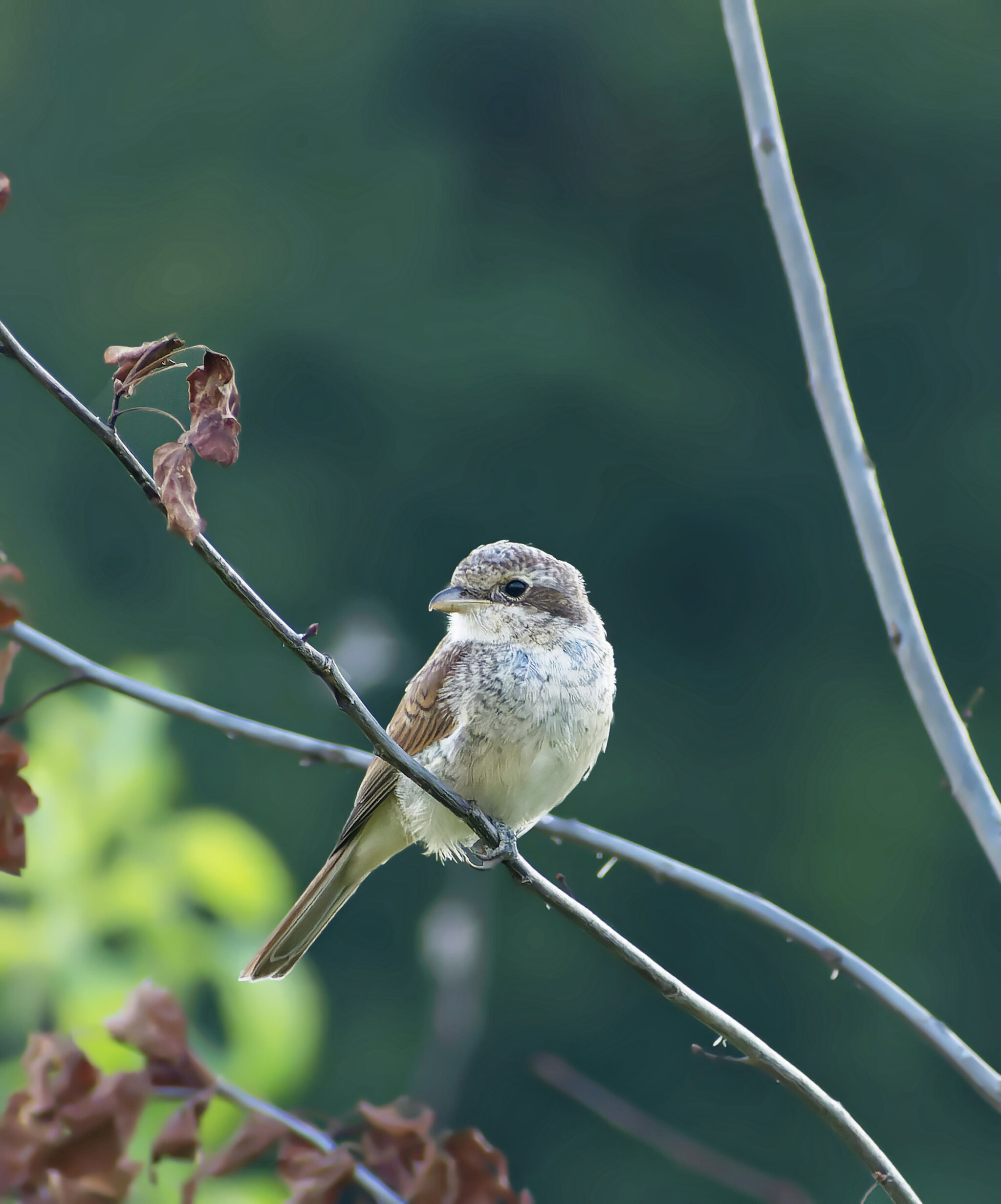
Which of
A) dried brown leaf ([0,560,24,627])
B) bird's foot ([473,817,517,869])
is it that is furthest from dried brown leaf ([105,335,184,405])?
bird's foot ([473,817,517,869])

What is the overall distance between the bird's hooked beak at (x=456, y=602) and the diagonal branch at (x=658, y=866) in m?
0.39

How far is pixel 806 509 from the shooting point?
9.99 metres

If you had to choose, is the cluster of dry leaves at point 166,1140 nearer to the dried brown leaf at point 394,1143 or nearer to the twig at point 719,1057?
the dried brown leaf at point 394,1143

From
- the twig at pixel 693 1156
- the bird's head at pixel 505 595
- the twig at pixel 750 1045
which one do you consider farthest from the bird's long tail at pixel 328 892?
the twig at pixel 750 1045

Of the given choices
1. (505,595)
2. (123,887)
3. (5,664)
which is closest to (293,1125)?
(5,664)

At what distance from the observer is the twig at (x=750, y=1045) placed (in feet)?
5.06

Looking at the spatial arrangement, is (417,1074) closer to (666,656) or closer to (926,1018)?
(666,656)

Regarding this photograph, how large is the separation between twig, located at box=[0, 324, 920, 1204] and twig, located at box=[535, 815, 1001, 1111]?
144 millimetres

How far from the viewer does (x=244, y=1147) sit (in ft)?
4.73

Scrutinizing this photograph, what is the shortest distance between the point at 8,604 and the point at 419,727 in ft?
4.97

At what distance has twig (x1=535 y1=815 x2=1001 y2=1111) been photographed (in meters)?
1.68

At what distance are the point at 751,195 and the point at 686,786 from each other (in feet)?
15.7

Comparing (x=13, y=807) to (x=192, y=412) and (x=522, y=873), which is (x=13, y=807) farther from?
(x=522, y=873)

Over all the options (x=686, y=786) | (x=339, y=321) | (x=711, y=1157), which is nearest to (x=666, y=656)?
(x=686, y=786)
